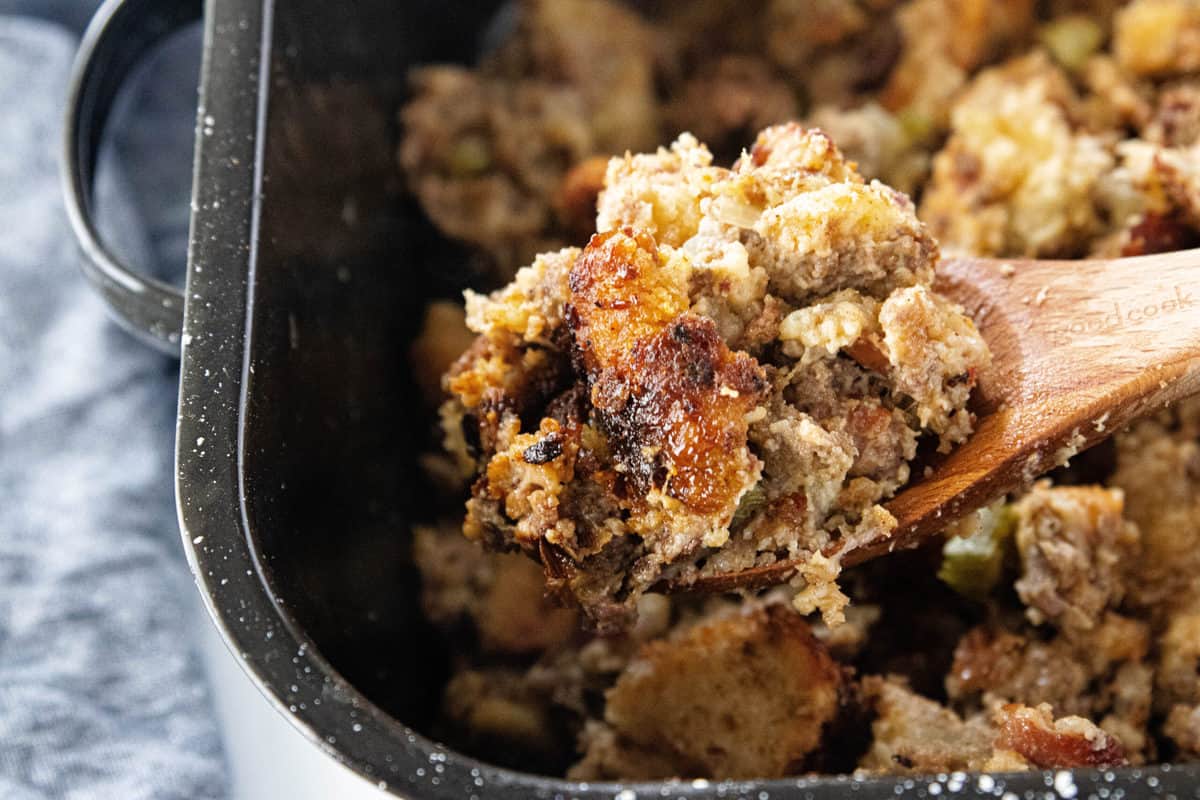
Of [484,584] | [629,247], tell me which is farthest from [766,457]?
[484,584]

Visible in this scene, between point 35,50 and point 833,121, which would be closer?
point 833,121

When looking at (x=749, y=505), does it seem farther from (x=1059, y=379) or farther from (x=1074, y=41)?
(x=1074, y=41)

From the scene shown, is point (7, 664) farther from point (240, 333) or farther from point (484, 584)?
point (240, 333)

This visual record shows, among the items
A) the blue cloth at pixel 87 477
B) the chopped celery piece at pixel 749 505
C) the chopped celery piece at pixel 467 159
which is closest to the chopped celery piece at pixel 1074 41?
the chopped celery piece at pixel 467 159

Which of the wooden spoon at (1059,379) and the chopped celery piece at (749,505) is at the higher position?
the wooden spoon at (1059,379)

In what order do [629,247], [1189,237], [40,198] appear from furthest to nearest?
[40,198] → [1189,237] → [629,247]

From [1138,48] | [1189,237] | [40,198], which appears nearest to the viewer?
[1189,237]

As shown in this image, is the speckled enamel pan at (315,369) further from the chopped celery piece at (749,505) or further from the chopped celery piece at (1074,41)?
the chopped celery piece at (1074,41)

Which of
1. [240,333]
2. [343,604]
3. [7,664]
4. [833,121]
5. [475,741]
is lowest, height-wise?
[7,664]
